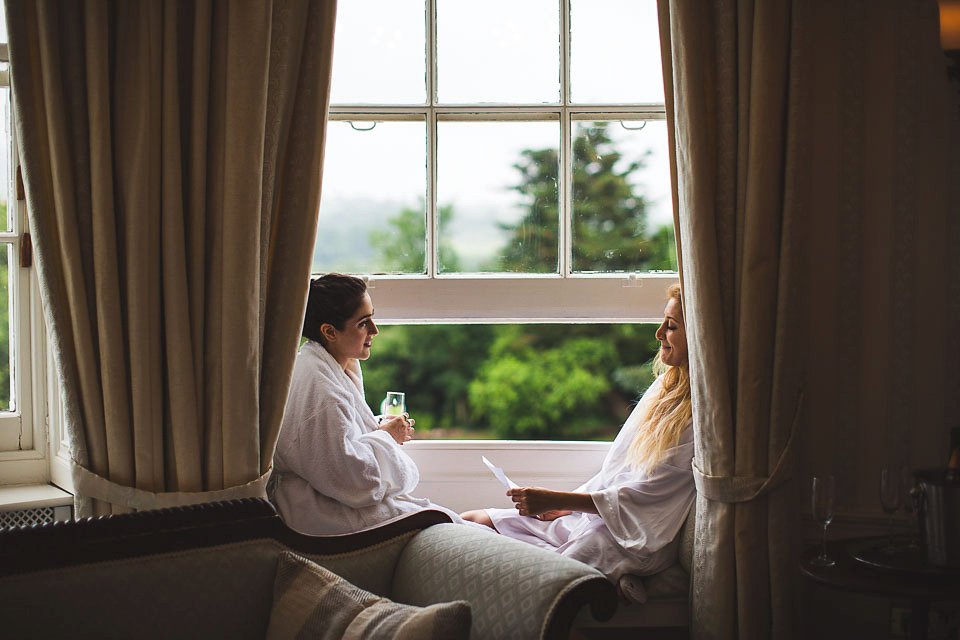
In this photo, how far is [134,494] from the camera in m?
1.99

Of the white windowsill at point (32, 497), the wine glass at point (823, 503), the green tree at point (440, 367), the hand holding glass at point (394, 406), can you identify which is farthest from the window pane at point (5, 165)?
the green tree at point (440, 367)

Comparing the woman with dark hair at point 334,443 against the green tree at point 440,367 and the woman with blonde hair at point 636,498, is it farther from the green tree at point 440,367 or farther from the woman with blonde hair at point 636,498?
the green tree at point 440,367

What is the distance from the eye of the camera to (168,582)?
5.48 ft

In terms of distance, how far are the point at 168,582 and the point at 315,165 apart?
108 centimetres

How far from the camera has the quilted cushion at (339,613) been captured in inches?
57.6

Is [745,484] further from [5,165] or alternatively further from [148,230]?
[5,165]

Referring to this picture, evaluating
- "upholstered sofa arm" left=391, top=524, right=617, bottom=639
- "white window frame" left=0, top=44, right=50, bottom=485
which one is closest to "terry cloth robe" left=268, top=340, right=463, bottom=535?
"upholstered sofa arm" left=391, top=524, right=617, bottom=639

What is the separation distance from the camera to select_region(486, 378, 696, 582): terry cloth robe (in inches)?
83.0

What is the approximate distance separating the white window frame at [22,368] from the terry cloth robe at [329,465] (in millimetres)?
812

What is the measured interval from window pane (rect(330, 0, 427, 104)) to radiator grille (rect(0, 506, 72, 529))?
4.85 ft

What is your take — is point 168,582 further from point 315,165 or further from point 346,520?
point 315,165

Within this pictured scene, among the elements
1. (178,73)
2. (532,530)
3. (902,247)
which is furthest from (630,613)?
(178,73)

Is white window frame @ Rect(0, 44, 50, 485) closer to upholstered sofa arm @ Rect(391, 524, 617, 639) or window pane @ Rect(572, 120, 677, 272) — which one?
upholstered sofa arm @ Rect(391, 524, 617, 639)

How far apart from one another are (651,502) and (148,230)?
149 cm
